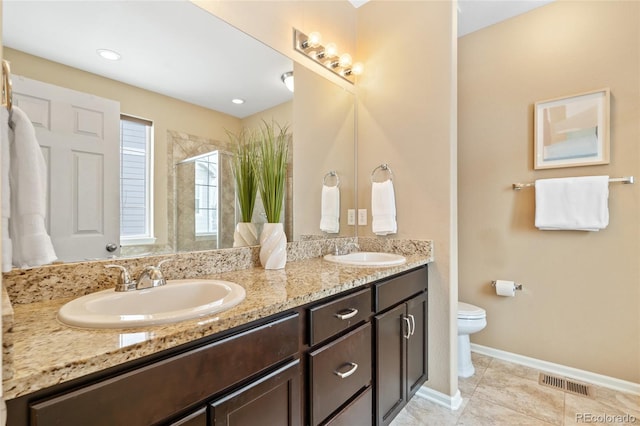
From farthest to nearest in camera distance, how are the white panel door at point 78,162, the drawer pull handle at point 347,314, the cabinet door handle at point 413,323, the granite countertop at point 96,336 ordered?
1. the cabinet door handle at point 413,323
2. the drawer pull handle at point 347,314
3. the white panel door at point 78,162
4. the granite countertop at point 96,336

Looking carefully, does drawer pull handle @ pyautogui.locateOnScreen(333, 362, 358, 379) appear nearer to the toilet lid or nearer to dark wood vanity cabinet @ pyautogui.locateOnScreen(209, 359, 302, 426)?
dark wood vanity cabinet @ pyautogui.locateOnScreen(209, 359, 302, 426)

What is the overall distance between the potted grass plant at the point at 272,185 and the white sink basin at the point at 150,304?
1.32 feet

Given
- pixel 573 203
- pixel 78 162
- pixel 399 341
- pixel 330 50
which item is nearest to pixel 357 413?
pixel 399 341

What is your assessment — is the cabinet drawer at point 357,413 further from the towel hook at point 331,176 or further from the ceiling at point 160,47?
the ceiling at point 160,47

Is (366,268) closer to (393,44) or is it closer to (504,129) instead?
(393,44)

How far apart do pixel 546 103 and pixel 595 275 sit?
1.20 metres

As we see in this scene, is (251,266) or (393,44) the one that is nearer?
(251,266)

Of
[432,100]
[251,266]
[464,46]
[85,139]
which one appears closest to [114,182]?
[85,139]

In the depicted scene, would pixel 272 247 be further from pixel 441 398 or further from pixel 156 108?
pixel 441 398

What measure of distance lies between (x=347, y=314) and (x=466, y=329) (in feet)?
4.18

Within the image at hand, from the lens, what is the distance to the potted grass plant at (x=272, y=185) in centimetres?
143

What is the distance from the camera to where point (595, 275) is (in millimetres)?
1952

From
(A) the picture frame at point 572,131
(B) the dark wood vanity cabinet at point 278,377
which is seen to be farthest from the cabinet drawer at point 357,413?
(A) the picture frame at point 572,131

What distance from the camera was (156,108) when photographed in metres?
1.21
